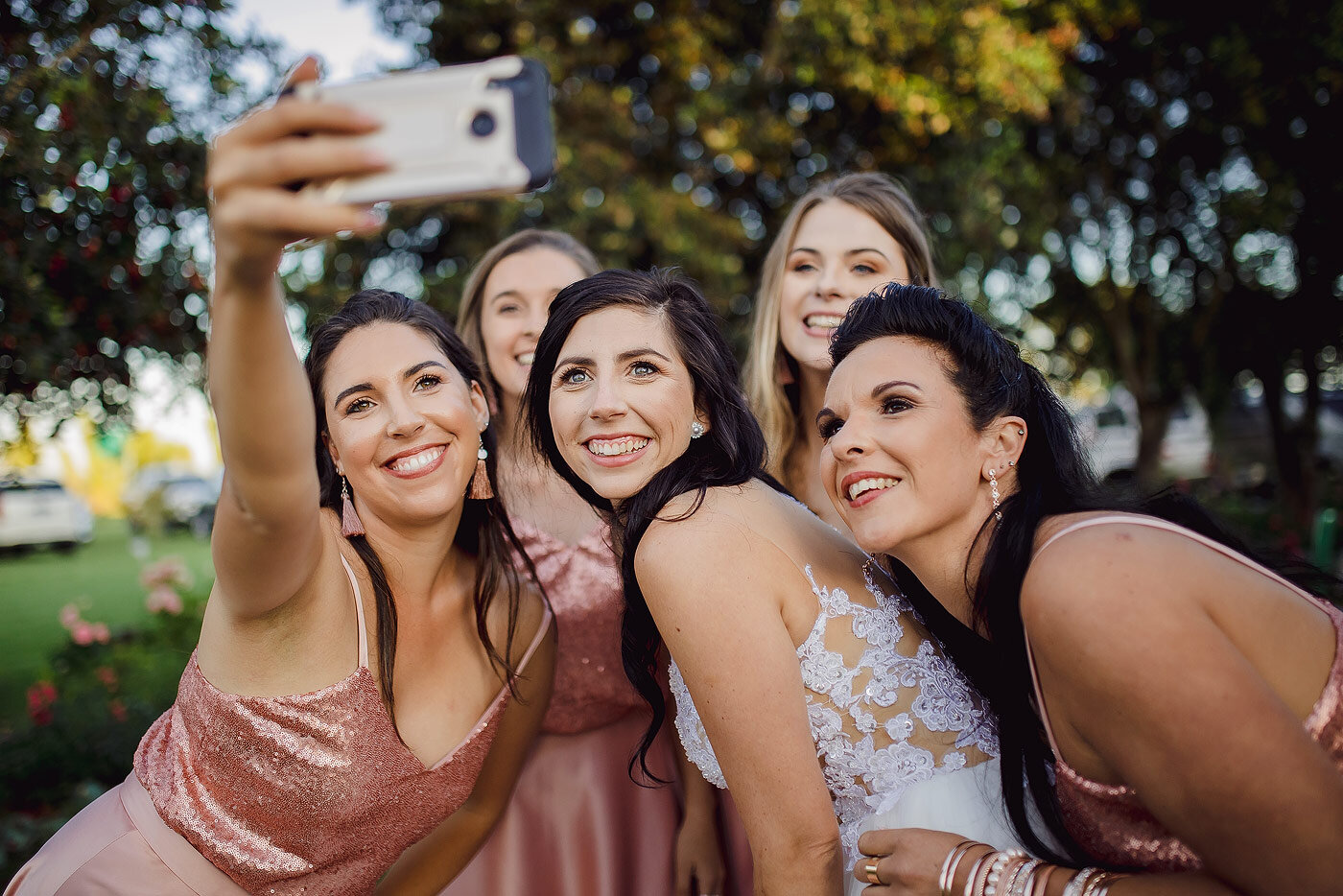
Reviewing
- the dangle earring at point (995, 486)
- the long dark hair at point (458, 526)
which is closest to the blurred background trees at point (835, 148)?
the long dark hair at point (458, 526)

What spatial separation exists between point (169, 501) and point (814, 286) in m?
26.6

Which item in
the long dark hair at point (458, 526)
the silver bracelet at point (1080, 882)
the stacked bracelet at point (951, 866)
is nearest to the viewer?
the silver bracelet at point (1080, 882)

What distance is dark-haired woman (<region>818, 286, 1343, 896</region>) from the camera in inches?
61.9

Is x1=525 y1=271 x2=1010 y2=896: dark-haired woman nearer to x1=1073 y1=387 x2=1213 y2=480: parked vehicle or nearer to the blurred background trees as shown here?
the blurred background trees

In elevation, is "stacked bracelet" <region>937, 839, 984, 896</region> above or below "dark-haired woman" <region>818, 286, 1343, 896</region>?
below

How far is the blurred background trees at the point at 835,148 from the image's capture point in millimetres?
4723

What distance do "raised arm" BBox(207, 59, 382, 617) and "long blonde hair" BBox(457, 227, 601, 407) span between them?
2.29 meters

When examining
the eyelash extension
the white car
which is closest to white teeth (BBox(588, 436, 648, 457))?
the eyelash extension

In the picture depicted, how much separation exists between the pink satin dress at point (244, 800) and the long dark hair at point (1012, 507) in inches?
59.3

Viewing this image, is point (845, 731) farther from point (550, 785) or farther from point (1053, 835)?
point (550, 785)

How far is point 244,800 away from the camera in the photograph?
2270 mm

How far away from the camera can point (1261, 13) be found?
323 inches

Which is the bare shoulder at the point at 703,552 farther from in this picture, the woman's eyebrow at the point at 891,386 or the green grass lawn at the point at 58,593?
the green grass lawn at the point at 58,593

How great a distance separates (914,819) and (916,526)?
710 millimetres
